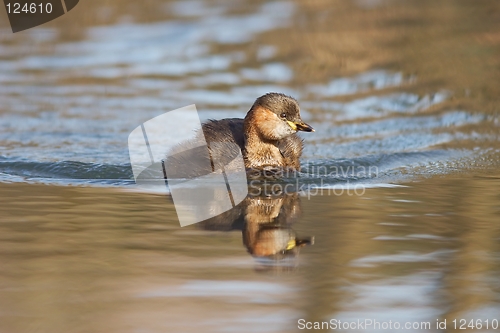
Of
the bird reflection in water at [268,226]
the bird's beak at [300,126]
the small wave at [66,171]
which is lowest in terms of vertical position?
the bird reflection in water at [268,226]

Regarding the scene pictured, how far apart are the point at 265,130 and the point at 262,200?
0.95 metres

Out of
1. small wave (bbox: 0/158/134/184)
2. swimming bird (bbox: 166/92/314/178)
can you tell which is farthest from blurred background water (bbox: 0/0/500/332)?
swimming bird (bbox: 166/92/314/178)

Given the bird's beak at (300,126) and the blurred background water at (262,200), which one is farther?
the bird's beak at (300,126)

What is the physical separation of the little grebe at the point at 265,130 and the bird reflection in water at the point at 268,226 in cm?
63

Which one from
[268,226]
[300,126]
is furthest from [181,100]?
[268,226]

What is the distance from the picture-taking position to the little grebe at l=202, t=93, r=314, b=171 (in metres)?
7.50

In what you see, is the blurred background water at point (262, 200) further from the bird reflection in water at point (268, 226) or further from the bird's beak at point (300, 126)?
the bird's beak at point (300, 126)

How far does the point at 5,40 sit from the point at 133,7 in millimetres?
2504

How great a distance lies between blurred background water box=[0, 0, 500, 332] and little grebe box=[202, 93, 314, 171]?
444 millimetres

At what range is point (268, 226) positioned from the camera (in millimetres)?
5770

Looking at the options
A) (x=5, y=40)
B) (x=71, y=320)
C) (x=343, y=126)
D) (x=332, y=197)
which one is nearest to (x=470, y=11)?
(x=343, y=126)

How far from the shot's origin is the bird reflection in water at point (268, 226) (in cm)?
Result: 502

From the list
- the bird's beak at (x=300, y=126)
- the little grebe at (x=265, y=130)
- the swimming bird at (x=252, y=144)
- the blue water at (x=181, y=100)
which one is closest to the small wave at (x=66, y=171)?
the blue water at (x=181, y=100)

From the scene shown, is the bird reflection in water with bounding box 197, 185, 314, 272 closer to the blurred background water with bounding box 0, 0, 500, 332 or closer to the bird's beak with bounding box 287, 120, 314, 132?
the blurred background water with bounding box 0, 0, 500, 332
